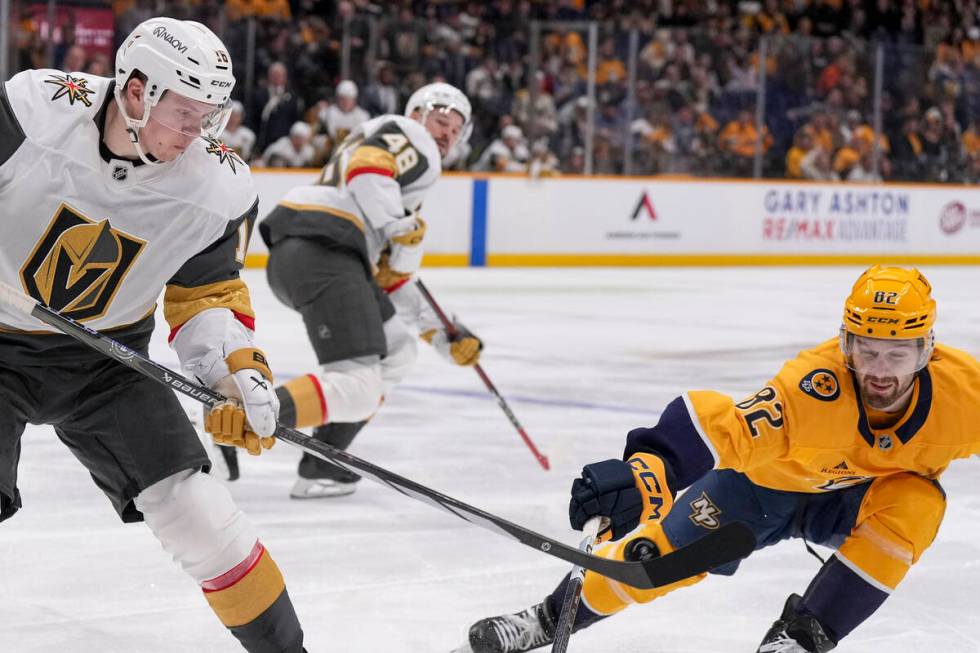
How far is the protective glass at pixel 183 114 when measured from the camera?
207 cm

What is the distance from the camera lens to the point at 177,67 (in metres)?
2.09

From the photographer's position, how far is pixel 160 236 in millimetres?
2133

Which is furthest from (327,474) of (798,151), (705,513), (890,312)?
(798,151)

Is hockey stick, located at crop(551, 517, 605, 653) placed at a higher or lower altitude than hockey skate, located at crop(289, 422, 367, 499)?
higher

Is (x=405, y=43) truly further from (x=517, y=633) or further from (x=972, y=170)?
(x=517, y=633)

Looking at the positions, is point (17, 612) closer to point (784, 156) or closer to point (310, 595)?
point (310, 595)

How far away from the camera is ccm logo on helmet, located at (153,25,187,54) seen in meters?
2.11

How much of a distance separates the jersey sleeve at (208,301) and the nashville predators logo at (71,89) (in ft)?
0.93

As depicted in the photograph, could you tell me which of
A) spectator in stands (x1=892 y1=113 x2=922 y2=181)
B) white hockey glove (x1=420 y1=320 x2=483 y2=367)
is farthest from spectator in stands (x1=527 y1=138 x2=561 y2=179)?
white hockey glove (x1=420 y1=320 x2=483 y2=367)

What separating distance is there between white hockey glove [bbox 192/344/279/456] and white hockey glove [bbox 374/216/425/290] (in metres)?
1.64

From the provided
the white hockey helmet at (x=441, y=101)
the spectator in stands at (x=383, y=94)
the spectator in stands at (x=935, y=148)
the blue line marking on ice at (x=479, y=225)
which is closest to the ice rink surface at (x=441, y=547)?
the white hockey helmet at (x=441, y=101)

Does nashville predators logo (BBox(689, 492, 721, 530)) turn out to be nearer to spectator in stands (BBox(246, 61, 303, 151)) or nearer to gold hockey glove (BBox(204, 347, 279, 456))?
gold hockey glove (BBox(204, 347, 279, 456))

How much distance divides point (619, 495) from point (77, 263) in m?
0.86

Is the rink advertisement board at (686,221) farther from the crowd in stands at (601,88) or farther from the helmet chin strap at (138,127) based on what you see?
the helmet chin strap at (138,127)
